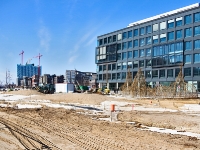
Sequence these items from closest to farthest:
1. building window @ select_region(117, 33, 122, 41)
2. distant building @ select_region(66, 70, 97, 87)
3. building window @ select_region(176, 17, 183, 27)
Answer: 1. building window @ select_region(176, 17, 183, 27)
2. building window @ select_region(117, 33, 122, 41)
3. distant building @ select_region(66, 70, 97, 87)

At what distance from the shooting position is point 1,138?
10.8 m

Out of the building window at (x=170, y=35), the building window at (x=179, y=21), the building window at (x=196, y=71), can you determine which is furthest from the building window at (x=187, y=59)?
the building window at (x=179, y=21)

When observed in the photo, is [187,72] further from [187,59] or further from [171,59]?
Result: [171,59]

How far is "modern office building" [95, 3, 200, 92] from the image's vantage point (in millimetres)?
57844

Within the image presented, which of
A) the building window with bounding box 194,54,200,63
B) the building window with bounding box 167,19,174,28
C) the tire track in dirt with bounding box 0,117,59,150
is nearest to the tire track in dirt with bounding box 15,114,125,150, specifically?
the tire track in dirt with bounding box 0,117,59,150

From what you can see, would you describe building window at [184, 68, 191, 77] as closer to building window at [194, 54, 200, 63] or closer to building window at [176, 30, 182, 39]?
building window at [194, 54, 200, 63]

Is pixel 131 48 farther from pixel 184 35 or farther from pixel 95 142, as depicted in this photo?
pixel 95 142

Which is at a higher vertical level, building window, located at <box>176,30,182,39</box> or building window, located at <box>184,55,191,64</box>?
building window, located at <box>176,30,182,39</box>

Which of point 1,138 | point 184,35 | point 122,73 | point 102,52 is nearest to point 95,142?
point 1,138

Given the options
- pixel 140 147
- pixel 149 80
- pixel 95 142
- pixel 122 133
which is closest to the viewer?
pixel 140 147

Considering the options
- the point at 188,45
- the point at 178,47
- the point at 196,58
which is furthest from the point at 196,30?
the point at 196,58

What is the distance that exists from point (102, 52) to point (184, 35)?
105 feet

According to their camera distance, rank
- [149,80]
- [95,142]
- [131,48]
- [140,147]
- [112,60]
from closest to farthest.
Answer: [140,147], [95,142], [149,80], [131,48], [112,60]

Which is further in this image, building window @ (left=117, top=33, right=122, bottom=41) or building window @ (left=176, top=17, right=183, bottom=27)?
building window @ (left=117, top=33, right=122, bottom=41)
